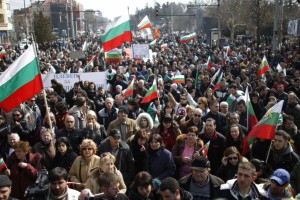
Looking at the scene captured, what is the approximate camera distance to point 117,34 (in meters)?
11.8

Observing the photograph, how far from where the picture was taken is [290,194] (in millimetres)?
4500

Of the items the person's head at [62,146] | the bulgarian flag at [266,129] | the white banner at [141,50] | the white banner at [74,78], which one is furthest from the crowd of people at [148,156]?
the white banner at [141,50]

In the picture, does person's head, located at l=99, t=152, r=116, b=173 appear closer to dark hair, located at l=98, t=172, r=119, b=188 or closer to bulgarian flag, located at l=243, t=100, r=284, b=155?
dark hair, located at l=98, t=172, r=119, b=188

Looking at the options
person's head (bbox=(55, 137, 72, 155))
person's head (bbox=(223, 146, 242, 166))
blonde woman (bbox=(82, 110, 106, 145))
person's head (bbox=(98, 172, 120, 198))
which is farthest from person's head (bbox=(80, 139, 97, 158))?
person's head (bbox=(223, 146, 242, 166))

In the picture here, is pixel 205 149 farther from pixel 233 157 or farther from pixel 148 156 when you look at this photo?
pixel 148 156

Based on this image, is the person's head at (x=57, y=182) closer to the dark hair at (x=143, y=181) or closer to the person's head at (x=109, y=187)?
the person's head at (x=109, y=187)

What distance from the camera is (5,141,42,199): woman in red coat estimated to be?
543 cm

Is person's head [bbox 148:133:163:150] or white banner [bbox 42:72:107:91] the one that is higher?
person's head [bbox 148:133:163:150]

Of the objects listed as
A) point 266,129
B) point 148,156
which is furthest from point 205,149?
point 266,129

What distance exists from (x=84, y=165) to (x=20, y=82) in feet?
6.01

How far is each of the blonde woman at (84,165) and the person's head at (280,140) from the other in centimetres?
233

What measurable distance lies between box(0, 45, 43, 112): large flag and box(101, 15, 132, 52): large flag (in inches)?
202

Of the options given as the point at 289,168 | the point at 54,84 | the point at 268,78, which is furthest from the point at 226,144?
the point at 268,78

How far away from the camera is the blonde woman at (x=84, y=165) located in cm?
535
